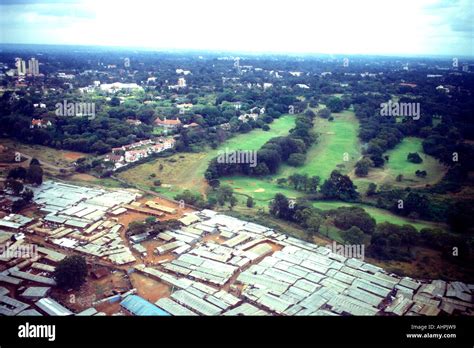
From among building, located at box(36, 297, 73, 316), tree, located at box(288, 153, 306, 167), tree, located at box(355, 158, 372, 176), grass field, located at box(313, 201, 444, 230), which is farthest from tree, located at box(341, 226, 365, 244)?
tree, located at box(288, 153, 306, 167)

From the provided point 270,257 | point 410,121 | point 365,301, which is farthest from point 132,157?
point 410,121

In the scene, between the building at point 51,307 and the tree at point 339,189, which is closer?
the building at point 51,307

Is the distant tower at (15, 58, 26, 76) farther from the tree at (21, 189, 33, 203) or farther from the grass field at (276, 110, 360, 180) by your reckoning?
the grass field at (276, 110, 360, 180)

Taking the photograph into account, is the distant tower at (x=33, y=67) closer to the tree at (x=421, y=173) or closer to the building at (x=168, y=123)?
the building at (x=168, y=123)

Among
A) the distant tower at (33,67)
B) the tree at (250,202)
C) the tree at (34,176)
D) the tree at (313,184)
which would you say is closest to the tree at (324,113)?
the tree at (313,184)

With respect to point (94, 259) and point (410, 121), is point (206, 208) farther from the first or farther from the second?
point (410, 121)

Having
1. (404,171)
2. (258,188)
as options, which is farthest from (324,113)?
(258,188)

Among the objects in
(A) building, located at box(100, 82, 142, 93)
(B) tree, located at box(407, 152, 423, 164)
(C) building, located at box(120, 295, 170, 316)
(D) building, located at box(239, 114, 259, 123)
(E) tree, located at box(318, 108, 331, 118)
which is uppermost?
(A) building, located at box(100, 82, 142, 93)
